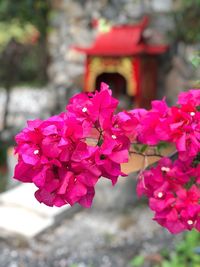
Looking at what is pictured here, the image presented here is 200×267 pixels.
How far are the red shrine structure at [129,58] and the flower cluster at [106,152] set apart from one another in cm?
286

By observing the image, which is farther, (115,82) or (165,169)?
(115,82)

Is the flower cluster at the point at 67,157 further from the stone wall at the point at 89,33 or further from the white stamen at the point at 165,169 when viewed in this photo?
the stone wall at the point at 89,33

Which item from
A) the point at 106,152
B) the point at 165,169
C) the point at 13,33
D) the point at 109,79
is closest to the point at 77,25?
the point at 109,79

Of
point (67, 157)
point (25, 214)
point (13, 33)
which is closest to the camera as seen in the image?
point (67, 157)

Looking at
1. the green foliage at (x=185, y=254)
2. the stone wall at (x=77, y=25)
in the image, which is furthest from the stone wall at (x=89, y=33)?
the green foliage at (x=185, y=254)

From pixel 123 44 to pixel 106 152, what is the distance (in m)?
3.12

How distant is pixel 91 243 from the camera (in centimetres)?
287

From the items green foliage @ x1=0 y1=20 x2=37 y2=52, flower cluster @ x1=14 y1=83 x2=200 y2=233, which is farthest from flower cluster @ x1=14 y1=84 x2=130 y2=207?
green foliage @ x1=0 y1=20 x2=37 y2=52

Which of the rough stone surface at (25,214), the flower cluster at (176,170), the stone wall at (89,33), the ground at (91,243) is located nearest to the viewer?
the flower cluster at (176,170)

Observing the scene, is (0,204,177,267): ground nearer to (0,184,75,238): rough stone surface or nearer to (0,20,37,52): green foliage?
(0,184,75,238): rough stone surface

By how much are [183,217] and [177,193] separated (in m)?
0.05

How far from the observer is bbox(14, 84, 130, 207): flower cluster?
752 mm

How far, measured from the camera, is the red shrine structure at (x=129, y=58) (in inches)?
149

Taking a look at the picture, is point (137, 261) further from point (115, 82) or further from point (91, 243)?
point (115, 82)
